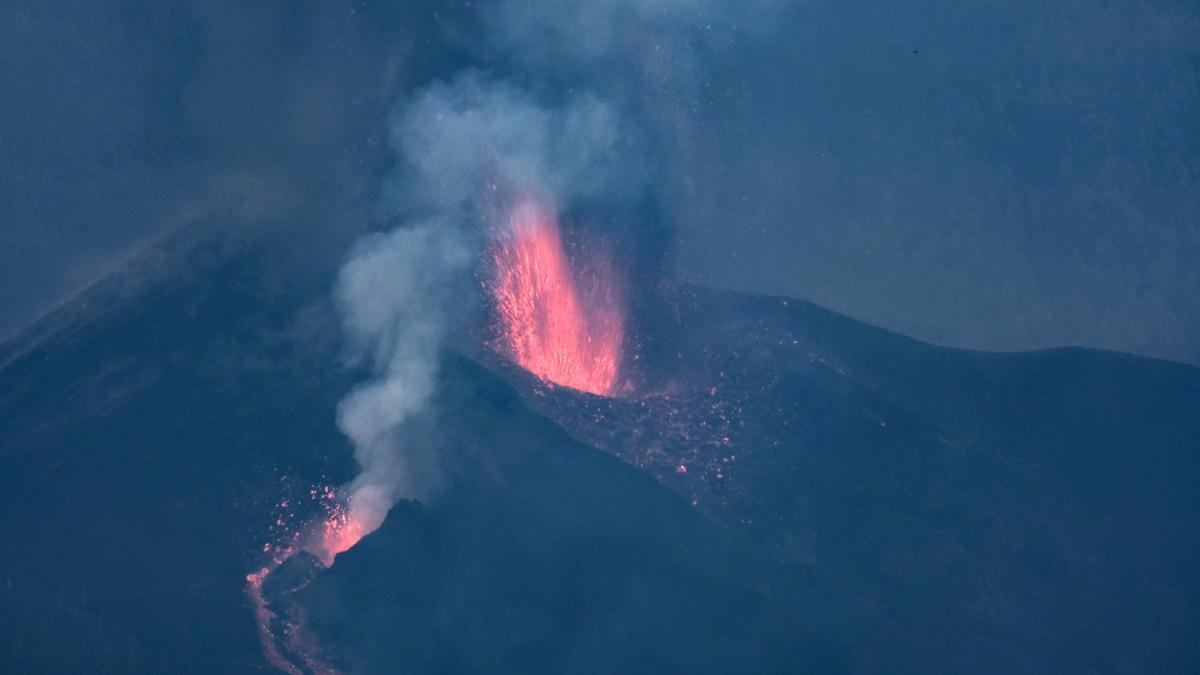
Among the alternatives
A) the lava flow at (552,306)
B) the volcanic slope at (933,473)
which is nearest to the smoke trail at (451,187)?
the lava flow at (552,306)

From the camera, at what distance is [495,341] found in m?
7.09

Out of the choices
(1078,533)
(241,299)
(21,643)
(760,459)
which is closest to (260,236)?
(241,299)

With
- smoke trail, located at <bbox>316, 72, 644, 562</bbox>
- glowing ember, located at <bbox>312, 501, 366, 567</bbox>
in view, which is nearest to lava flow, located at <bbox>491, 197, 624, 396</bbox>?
smoke trail, located at <bbox>316, 72, 644, 562</bbox>

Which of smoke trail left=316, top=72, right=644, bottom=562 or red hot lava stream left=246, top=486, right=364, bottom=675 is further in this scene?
smoke trail left=316, top=72, right=644, bottom=562

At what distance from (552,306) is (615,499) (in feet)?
6.45

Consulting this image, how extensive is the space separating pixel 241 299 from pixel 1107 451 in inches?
285

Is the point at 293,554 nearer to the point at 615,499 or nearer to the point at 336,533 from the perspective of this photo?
the point at 336,533

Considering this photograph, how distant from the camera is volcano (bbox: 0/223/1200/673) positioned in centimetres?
590

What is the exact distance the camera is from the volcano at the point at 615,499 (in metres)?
5.90

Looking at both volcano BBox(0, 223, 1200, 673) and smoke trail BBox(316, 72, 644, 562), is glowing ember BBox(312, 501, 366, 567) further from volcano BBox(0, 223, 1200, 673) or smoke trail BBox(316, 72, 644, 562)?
smoke trail BBox(316, 72, 644, 562)

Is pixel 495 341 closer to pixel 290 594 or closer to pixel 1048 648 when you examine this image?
pixel 290 594

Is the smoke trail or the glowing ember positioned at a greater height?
the smoke trail

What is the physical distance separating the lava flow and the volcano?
283 mm

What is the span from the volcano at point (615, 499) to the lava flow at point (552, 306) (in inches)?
11.1
